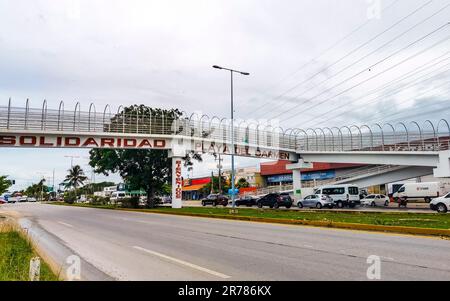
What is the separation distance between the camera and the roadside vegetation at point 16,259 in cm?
644

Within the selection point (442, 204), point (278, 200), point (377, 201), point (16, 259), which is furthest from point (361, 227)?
point (377, 201)

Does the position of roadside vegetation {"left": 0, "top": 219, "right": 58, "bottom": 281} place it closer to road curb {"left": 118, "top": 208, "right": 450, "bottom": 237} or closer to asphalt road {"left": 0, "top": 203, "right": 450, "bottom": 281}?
asphalt road {"left": 0, "top": 203, "right": 450, "bottom": 281}

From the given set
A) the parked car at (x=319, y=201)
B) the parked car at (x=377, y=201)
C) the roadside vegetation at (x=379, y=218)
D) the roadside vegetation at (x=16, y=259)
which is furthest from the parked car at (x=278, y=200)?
the roadside vegetation at (x=16, y=259)

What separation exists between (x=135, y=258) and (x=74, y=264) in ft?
4.49

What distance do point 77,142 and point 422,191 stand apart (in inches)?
1371

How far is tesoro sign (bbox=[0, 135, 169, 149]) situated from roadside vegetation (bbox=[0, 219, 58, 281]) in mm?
20360

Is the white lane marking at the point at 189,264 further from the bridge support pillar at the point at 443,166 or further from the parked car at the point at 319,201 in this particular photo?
the bridge support pillar at the point at 443,166

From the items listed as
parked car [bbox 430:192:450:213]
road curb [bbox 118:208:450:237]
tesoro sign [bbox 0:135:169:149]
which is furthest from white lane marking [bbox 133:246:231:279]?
tesoro sign [bbox 0:135:169:149]

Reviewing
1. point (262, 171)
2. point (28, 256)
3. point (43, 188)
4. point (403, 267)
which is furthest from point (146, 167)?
point (43, 188)

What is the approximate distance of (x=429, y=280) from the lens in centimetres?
619

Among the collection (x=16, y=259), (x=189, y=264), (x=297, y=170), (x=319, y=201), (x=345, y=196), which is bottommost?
(x=189, y=264)

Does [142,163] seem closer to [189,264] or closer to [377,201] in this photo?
[377,201]

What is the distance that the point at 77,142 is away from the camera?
3250cm
